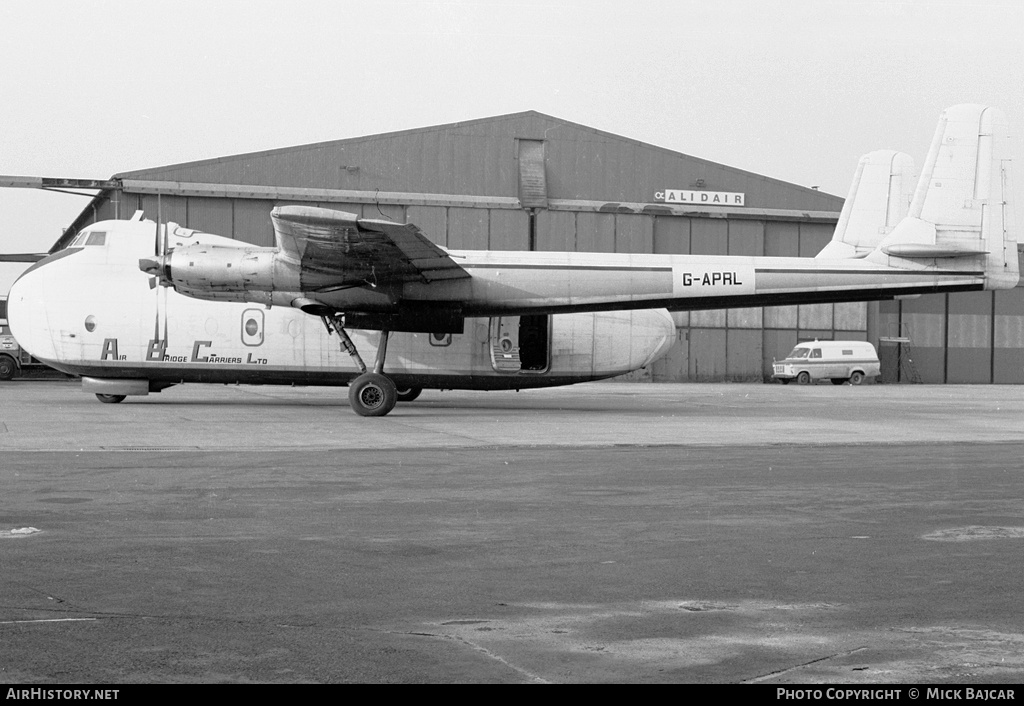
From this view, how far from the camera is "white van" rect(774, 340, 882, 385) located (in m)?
54.2

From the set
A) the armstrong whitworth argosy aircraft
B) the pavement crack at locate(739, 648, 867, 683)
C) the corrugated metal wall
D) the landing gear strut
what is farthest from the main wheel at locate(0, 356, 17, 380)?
the corrugated metal wall

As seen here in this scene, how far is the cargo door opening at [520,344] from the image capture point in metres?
25.2

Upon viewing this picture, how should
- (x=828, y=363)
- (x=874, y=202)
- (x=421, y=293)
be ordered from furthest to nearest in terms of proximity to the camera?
(x=828, y=363)
(x=874, y=202)
(x=421, y=293)

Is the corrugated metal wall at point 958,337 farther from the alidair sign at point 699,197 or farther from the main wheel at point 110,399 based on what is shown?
the main wheel at point 110,399

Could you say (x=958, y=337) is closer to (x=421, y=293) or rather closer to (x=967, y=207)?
(x=967, y=207)

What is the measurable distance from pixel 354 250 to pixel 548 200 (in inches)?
1278

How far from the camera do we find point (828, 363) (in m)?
54.3

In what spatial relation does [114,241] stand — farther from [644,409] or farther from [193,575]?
[193,575]

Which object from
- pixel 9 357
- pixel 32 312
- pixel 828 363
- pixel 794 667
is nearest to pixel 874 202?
pixel 32 312

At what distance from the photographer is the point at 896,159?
28.5 metres

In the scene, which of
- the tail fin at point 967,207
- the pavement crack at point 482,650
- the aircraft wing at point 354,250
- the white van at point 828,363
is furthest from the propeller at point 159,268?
the white van at point 828,363

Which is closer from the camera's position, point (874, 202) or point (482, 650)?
point (482, 650)

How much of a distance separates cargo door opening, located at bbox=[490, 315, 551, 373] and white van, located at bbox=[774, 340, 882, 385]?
31599 mm
